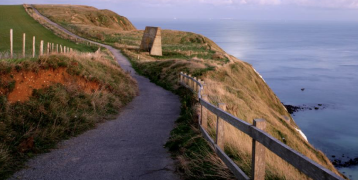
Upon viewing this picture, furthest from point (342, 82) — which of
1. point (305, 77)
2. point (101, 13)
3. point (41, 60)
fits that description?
point (101, 13)

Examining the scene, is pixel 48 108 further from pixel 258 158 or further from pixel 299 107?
pixel 299 107

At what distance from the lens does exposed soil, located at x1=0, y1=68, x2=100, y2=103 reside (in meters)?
9.78

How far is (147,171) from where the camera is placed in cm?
674

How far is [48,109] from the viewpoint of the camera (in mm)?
9781

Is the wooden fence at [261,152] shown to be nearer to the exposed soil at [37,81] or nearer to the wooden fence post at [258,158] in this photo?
the wooden fence post at [258,158]

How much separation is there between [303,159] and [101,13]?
114262 millimetres

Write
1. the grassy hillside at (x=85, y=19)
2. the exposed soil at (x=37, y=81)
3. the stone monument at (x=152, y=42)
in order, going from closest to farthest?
the exposed soil at (x=37, y=81) < the stone monument at (x=152, y=42) < the grassy hillside at (x=85, y=19)

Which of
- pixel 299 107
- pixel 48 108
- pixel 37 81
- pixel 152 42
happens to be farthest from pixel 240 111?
pixel 152 42

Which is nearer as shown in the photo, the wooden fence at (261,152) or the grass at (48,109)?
the wooden fence at (261,152)

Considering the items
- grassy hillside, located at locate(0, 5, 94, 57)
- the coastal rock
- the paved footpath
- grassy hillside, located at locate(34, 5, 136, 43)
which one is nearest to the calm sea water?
the coastal rock

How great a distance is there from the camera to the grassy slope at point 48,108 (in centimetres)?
768

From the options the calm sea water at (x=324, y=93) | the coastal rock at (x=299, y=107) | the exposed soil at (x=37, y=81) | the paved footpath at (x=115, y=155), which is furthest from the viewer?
the coastal rock at (x=299, y=107)

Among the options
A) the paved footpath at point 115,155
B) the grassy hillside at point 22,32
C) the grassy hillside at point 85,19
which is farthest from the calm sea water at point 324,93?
the grassy hillside at point 85,19

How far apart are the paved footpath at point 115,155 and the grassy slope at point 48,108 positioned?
1.05 ft
